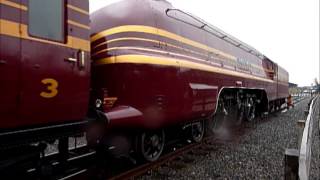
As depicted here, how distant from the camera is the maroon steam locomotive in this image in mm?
3621

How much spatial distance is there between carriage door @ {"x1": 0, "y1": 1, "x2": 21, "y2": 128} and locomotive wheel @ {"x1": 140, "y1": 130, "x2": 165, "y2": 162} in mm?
3003

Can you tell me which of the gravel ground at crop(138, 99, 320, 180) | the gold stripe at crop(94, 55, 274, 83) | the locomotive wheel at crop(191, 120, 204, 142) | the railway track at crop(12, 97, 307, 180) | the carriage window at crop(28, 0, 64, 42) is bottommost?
the gravel ground at crop(138, 99, 320, 180)

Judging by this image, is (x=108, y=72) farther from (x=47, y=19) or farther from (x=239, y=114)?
(x=239, y=114)

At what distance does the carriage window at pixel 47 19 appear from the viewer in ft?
12.5

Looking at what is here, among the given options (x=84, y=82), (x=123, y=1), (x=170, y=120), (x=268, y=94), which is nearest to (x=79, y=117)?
(x=84, y=82)

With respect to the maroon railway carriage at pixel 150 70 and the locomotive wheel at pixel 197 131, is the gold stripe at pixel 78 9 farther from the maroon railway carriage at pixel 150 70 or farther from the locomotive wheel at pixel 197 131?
the locomotive wheel at pixel 197 131

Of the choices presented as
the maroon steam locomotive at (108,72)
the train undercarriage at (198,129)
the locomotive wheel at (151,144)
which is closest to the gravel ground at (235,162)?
the locomotive wheel at (151,144)

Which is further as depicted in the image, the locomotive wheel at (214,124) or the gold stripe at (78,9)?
the locomotive wheel at (214,124)

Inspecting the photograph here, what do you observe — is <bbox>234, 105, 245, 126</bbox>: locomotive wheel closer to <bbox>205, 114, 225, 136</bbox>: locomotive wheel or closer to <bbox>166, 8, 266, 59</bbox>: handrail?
<bbox>205, 114, 225, 136</bbox>: locomotive wheel

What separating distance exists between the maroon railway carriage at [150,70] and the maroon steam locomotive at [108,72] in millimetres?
17

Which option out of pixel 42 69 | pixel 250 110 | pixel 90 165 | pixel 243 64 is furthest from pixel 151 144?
pixel 250 110

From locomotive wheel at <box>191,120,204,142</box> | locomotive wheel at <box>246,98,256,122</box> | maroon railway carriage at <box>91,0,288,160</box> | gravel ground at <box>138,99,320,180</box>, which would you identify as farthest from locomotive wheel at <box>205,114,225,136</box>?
locomotive wheel at <box>246,98,256,122</box>

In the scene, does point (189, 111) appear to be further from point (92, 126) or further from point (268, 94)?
point (268, 94)

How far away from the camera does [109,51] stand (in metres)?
5.50
